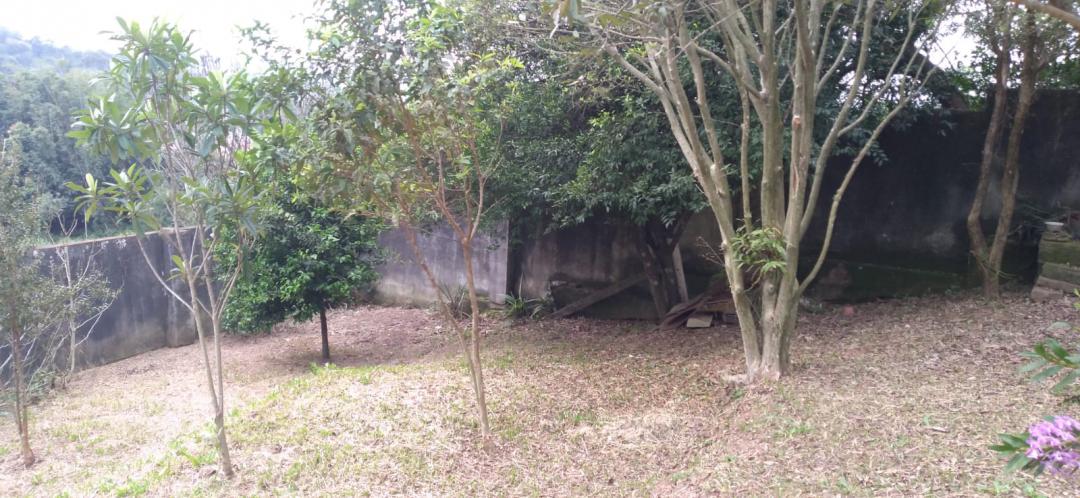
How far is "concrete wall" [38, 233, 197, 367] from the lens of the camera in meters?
8.52

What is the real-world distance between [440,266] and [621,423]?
249 inches

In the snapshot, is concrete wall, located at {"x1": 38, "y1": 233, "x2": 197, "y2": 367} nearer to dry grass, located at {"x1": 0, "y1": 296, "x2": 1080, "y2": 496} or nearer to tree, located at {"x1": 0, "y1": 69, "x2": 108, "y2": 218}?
dry grass, located at {"x1": 0, "y1": 296, "x2": 1080, "y2": 496}

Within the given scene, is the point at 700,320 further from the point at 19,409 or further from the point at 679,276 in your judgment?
the point at 19,409

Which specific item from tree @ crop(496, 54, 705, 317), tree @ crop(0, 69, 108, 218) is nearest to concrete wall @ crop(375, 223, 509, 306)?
tree @ crop(496, 54, 705, 317)

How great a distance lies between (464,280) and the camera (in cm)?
1109

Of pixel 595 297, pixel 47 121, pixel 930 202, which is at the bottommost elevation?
pixel 595 297

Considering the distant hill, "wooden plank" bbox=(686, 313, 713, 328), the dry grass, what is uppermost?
the distant hill

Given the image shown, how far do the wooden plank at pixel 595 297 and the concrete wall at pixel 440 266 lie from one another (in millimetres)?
1068

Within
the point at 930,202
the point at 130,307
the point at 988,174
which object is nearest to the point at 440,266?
the point at 130,307

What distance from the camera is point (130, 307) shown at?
914cm

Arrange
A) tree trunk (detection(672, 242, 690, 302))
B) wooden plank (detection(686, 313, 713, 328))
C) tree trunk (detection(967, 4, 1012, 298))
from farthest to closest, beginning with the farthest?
1. tree trunk (detection(672, 242, 690, 302))
2. wooden plank (detection(686, 313, 713, 328))
3. tree trunk (detection(967, 4, 1012, 298))

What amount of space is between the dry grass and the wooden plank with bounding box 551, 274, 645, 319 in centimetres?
158

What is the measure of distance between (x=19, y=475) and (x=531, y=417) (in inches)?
157

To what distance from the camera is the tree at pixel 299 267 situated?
8.30 meters
